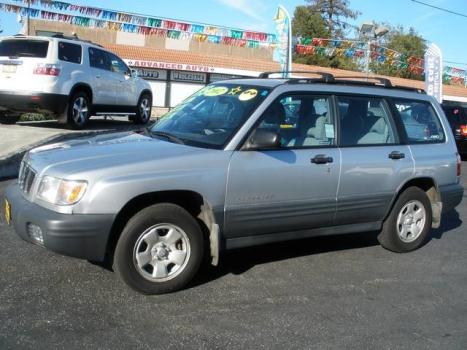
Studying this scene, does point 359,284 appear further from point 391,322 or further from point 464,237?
point 464,237

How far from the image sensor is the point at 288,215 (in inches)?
193

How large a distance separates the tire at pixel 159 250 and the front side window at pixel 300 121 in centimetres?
112

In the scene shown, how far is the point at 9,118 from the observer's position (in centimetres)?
1297

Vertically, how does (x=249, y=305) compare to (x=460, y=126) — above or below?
below

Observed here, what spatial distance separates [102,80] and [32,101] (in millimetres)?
1878

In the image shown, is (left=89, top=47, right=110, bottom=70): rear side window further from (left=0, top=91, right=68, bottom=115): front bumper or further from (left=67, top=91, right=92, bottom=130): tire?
(left=0, top=91, right=68, bottom=115): front bumper

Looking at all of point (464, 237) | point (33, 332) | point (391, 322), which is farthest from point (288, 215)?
point (464, 237)

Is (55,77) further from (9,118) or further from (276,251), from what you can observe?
(276,251)

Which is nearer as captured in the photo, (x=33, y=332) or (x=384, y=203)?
(x=33, y=332)

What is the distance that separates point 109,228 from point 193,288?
92 centimetres

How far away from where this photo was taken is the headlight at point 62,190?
399 cm

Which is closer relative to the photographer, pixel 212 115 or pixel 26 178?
pixel 26 178

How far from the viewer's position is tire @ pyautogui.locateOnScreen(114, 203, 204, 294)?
4180 mm

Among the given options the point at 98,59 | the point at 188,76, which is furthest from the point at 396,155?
the point at 188,76
